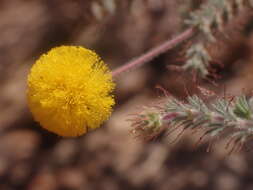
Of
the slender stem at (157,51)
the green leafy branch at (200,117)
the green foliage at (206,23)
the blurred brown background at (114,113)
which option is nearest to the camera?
the green leafy branch at (200,117)

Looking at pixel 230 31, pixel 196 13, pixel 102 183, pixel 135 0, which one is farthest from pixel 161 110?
pixel 102 183

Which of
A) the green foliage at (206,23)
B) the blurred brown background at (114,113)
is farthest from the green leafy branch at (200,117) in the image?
the blurred brown background at (114,113)

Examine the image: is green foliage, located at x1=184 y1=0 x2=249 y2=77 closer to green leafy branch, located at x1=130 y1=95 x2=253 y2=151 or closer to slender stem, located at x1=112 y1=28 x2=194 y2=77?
slender stem, located at x1=112 y1=28 x2=194 y2=77

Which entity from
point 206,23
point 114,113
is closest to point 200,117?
point 206,23

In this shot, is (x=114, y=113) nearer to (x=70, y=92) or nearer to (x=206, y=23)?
(x=206, y=23)

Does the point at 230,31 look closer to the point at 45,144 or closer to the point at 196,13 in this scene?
the point at 196,13

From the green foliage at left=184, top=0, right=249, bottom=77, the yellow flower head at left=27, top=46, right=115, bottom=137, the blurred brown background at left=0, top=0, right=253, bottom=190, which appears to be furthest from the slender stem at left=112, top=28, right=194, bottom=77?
the blurred brown background at left=0, top=0, right=253, bottom=190

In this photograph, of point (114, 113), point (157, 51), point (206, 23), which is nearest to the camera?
point (157, 51)

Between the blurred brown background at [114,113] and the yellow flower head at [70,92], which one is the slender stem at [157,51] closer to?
the yellow flower head at [70,92]

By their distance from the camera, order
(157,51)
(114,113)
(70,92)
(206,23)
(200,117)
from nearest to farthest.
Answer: (200,117)
(70,92)
(157,51)
(206,23)
(114,113)
